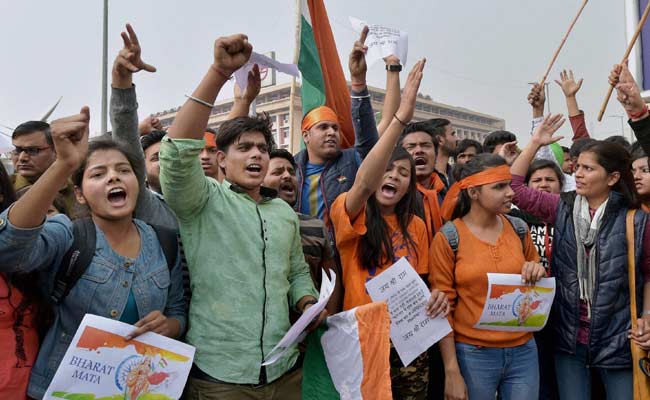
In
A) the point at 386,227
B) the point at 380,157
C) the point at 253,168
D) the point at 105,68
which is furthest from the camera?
the point at 105,68

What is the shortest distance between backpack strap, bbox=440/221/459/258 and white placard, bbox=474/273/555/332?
0.25 m

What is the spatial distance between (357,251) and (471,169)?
855 millimetres

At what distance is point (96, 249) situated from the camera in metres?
2.01

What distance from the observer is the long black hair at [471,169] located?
311 centimetres

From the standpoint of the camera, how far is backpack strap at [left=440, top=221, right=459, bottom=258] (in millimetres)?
2961

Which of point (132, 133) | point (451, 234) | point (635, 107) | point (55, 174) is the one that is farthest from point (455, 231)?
point (55, 174)

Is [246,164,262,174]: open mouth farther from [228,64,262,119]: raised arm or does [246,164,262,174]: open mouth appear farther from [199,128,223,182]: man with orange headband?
[199,128,223,182]: man with orange headband

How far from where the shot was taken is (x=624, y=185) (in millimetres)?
3109

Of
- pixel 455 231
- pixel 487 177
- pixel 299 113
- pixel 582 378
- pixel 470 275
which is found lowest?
pixel 582 378

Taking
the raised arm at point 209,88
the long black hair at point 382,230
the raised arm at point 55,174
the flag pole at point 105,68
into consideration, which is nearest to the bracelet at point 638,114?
the long black hair at point 382,230

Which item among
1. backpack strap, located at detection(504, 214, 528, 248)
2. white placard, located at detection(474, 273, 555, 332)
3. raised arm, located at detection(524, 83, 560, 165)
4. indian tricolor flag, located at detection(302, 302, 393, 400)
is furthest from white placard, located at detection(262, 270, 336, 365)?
raised arm, located at detection(524, 83, 560, 165)

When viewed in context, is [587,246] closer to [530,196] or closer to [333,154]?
[530,196]

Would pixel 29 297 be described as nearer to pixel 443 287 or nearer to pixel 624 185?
pixel 443 287

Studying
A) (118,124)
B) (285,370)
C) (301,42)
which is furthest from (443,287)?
(301,42)
